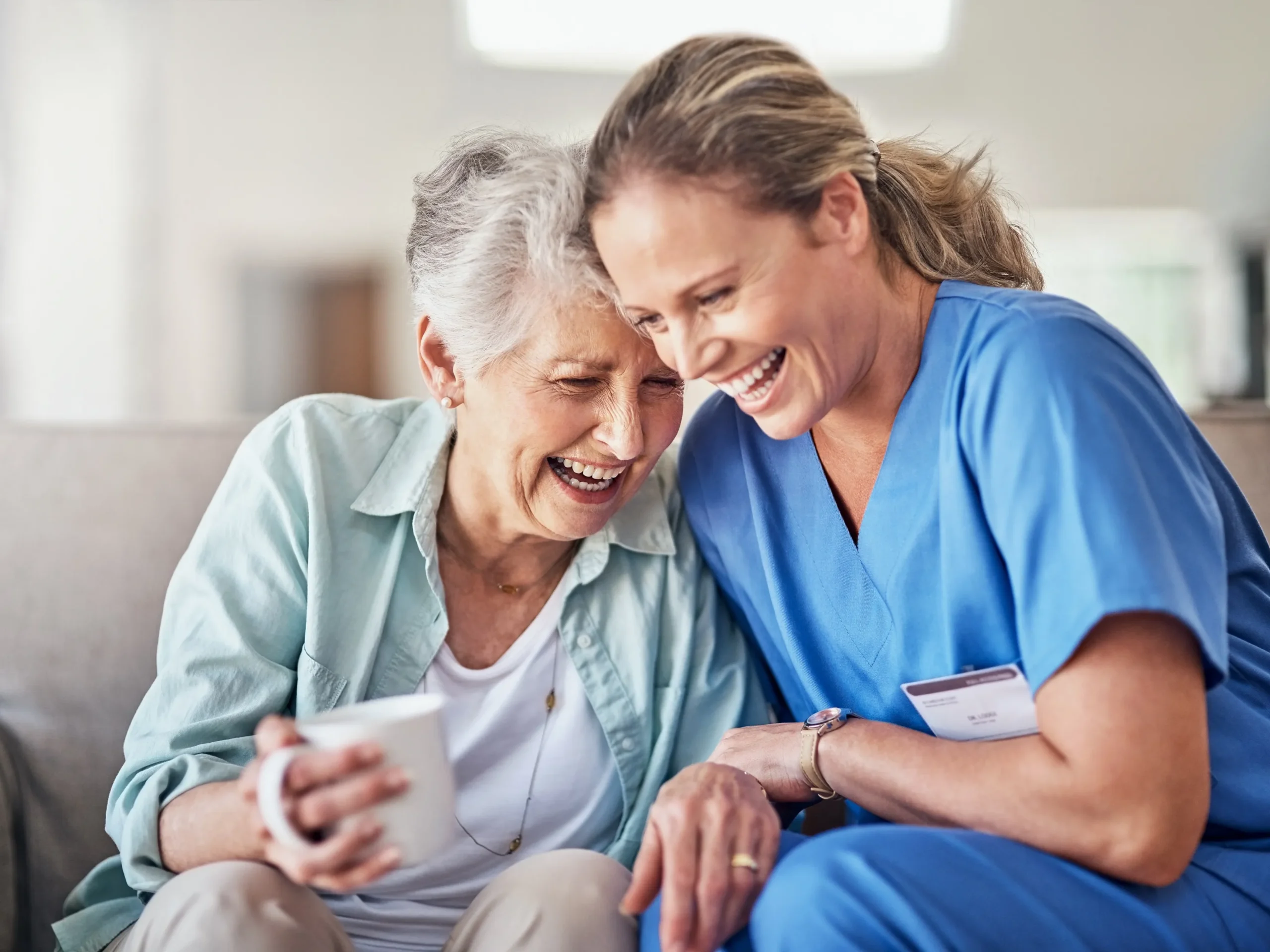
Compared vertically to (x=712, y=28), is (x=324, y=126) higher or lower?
lower

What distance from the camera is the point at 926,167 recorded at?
121cm

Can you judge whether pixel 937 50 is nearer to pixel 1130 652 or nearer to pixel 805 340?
pixel 805 340

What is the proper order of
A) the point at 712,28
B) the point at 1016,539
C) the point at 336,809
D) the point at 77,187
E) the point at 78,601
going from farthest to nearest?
1. the point at 77,187
2. the point at 712,28
3. the point at 78,601
4. the point at 1016,539
5. the point at 336,809

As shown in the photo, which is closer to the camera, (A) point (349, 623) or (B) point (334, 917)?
(B) point (334, 917)

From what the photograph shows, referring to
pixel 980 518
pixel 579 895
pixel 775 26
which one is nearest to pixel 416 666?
pixel 579 895

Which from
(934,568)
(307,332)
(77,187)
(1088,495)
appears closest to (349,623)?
(934,568)

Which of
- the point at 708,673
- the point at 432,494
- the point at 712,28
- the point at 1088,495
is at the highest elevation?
the point at 712,28

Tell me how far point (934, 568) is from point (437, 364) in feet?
1.93

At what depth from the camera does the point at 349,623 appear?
4.15 feet

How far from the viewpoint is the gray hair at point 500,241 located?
119cm

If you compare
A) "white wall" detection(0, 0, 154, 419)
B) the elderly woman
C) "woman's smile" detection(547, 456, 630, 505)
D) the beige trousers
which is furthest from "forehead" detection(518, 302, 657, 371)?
"white wall" detection(0, 0, 154, 419)

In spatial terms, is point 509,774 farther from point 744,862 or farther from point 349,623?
point 744,862

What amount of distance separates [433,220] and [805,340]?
47 cm

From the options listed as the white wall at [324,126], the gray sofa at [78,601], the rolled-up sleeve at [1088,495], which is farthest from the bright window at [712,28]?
the rolled-up sleeve at [1088,495]
